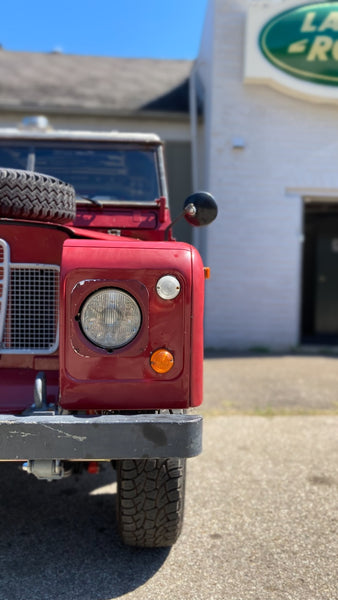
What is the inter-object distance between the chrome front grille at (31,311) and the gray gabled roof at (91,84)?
8.19 meters

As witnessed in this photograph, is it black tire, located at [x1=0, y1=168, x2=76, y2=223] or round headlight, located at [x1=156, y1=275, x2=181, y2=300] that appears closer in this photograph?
round headlight, located at [x1=156, y1=275, x2=181, y2=300]

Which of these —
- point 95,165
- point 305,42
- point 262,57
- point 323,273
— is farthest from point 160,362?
point 323,273

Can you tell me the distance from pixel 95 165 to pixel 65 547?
104 inches

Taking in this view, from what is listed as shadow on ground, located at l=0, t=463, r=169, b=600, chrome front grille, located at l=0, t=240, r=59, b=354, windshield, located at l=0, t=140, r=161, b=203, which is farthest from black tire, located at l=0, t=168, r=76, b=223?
shadow on ground, located at l=0, t=463, r=169, b=600

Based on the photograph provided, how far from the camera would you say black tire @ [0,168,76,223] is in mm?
2621

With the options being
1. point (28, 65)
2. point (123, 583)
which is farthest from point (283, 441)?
point (28, 65)

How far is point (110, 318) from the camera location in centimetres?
235

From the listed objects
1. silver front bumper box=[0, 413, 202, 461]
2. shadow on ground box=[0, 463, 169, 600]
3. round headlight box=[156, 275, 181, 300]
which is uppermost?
round headlight box=[156, 275, 181, 300]

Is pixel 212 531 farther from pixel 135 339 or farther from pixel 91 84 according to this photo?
pixel 91 84

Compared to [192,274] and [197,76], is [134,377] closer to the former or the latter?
[192,274]

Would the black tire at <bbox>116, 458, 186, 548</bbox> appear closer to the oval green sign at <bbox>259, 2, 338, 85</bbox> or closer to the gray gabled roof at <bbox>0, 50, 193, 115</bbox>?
the oval green sign at <bbox>259, 2, 338, 85</bbox>

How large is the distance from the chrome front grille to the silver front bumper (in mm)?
541

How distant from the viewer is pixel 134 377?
7.71 feet

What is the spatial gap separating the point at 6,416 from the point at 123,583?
3.35 ft
